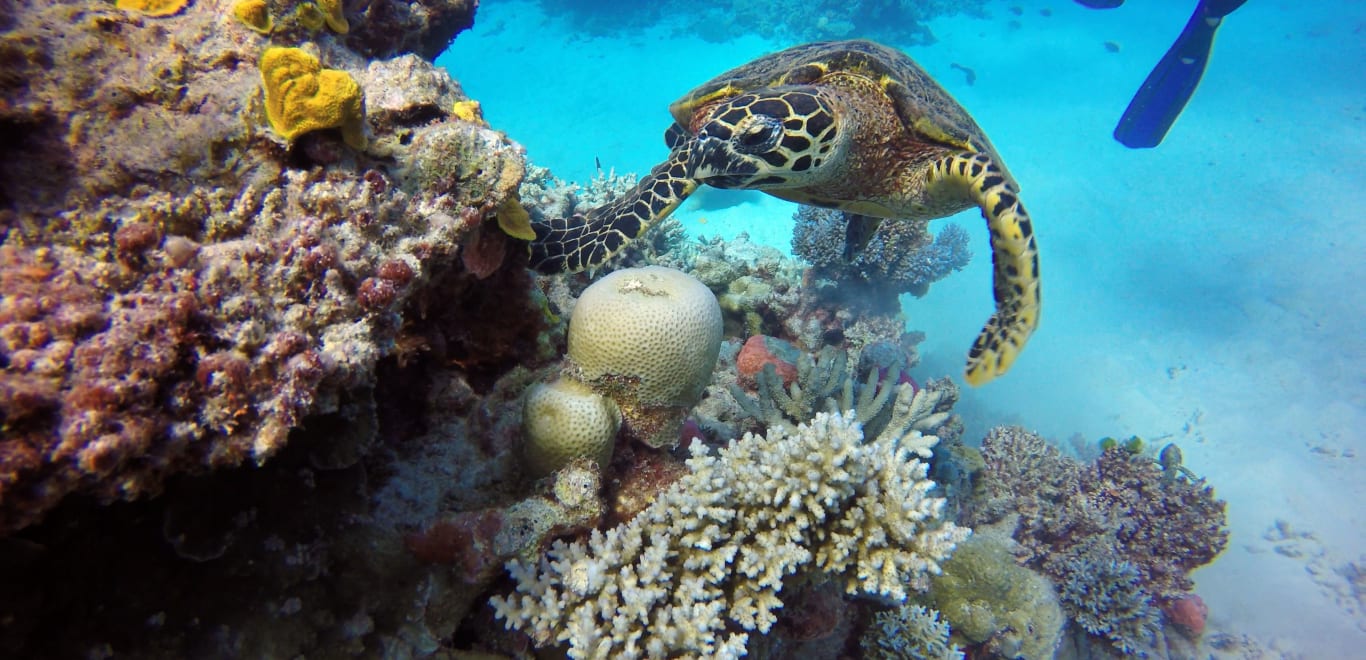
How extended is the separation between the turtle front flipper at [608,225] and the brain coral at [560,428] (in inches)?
35.5

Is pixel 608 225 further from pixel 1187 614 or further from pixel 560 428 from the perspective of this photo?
pixel 1187 614

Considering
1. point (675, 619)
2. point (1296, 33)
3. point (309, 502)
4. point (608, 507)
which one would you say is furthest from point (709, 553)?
point (1296, 33)

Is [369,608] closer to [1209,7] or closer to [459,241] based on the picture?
[459,241]

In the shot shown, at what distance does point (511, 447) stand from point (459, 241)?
3.05 ft

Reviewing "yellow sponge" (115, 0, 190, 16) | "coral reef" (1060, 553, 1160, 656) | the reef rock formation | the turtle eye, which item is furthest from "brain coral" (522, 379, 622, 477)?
"coral reef" (1060, 553, 1160, 656)

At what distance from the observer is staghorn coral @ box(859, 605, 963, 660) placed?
120 inches

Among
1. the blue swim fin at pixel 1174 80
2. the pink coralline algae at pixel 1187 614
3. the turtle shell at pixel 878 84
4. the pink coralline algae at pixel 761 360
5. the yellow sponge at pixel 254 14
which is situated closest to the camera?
the yellow sponge at pixel 254 14

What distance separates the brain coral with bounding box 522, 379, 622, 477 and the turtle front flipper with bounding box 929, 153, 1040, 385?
81.7 inches

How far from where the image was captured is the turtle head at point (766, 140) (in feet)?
11.0

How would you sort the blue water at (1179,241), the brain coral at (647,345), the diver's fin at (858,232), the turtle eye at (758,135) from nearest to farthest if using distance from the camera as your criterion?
the brain coral at (647,345), the turtle eye at (758,135), the diver's fin at (858,232), the blue water at (1179,241)

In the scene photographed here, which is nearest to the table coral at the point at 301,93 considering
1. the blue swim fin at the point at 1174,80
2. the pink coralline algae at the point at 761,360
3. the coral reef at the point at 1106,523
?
the pink coralline algae at the point at 761,360

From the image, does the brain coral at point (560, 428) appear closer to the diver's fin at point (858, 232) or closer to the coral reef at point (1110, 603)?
the diver's fin at point (858, 232)

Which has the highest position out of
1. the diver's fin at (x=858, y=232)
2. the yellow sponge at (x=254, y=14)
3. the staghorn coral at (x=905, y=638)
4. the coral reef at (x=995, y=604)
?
the diver's fin at (x=858, y=232)

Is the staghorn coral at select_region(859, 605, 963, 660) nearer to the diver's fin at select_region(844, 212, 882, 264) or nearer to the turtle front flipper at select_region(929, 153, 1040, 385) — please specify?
the turtle front flipper at select_region(929, 153, 1040, 385)
